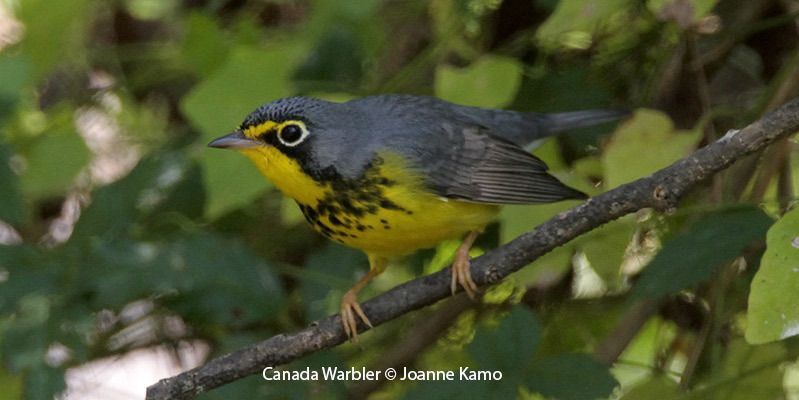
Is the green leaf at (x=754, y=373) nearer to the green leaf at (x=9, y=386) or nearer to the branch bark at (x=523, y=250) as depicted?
the branch bark at (x=523, y=250)

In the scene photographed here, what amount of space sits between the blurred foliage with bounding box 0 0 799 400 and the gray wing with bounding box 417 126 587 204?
0.09m

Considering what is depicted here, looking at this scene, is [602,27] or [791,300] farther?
[602,27]

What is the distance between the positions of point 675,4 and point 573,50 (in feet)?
3.67

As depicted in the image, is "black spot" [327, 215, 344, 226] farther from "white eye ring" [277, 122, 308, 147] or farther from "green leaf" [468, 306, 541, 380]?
"green leaf" [468, 306, 541, 380]

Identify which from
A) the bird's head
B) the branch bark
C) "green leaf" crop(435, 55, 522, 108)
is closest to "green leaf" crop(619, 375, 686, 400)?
the branch bark

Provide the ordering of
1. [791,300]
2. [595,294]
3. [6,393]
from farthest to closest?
1. [595,294]
2. [6,393]
3. [791,300]

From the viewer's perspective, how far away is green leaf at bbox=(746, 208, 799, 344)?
186 cm

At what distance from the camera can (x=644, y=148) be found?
8.44 ft

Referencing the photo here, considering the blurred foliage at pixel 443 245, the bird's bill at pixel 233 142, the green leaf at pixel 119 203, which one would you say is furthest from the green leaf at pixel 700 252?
the green leaf at pixel 119 203

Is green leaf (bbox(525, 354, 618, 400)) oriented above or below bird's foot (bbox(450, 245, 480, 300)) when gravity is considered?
below

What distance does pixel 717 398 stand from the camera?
2.68m

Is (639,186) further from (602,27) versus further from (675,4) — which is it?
(602,27)

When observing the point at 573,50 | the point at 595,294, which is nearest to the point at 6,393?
the point at 595,294

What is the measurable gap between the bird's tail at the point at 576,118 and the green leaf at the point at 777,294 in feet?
A: 4.33
